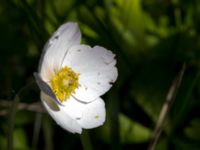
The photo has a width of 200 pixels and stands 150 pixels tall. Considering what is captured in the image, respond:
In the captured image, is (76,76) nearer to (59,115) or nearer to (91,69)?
(91,69)

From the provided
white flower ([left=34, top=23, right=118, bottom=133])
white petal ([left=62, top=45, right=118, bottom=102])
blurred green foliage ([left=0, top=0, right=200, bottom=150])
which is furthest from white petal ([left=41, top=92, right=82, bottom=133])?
blurred green foliage ([left=0, top=0, right=200, bottom=150])

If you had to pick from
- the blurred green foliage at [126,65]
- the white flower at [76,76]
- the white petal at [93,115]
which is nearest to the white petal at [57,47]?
the white flower at [76,76]

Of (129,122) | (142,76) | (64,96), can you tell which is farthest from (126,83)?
(64,96)

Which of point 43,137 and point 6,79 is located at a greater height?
point 6,79

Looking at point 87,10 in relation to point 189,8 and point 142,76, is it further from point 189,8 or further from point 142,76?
point 189,8

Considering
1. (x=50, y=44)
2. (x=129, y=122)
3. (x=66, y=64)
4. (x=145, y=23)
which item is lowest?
(x=129, y=122)

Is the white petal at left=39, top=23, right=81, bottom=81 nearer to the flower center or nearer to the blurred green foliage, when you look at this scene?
the flower center
